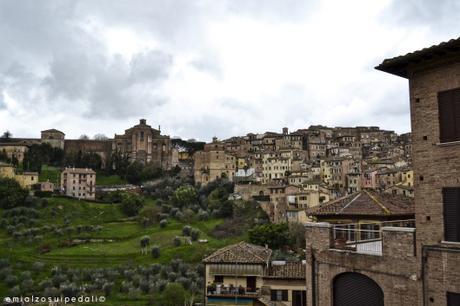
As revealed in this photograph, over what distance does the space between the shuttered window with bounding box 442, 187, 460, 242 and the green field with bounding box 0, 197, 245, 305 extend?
3940 cm

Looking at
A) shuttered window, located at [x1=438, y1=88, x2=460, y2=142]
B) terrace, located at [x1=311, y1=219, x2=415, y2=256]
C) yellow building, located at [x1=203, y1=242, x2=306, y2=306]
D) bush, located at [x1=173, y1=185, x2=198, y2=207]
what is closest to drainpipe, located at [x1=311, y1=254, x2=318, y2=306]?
terrace, located at [x1=311, y1=219, x2=415, y2=256]

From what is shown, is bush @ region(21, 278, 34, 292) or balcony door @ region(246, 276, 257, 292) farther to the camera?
bush @ region(21, 278, 34, 292)

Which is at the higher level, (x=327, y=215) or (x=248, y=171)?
(x=248, y=171)

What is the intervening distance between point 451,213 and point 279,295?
17.7 metres

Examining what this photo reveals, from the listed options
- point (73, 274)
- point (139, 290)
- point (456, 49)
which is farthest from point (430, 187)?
point (73, 274)

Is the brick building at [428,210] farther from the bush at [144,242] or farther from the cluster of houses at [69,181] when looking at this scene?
the cluster of houses at [69,181]

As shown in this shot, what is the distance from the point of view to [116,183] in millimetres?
124500

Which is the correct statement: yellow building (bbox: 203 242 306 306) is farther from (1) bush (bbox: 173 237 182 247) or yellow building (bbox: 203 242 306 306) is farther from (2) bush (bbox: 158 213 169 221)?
(2) bush (bbox: 158 213 169 221)

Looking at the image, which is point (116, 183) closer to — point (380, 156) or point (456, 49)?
point (380, 156)

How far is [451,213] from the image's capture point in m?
11.9

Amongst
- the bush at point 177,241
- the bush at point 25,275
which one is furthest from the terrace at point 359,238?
the bush at point 177,241

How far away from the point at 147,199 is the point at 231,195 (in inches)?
875

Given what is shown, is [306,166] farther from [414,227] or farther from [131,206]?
[414,227]

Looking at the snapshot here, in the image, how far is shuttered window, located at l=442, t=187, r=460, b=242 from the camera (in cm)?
1171
